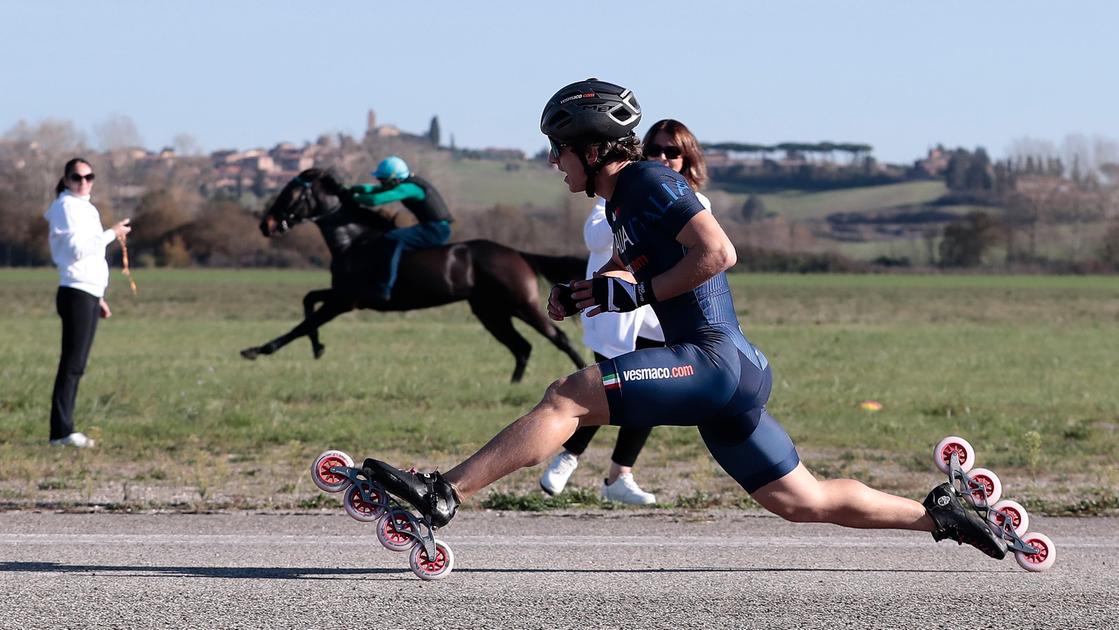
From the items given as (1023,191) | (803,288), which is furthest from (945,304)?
(1023,191)

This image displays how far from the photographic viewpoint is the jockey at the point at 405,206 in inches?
635

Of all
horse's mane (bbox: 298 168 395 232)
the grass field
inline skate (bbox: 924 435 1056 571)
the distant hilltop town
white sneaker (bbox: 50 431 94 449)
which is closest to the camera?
inline skate (bbox: 924 435 1056 571)

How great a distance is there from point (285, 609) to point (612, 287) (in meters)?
1.56

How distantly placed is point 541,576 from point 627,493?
2213 millimetres

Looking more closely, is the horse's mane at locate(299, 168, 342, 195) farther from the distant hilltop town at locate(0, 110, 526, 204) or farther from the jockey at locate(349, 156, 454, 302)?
the distant hilltop town at locate(0, 110, 526, 204)

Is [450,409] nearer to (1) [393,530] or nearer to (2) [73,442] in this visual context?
(2) [73,442]

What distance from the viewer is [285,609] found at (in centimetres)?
533

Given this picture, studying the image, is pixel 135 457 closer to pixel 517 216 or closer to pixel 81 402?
pixel 81 402

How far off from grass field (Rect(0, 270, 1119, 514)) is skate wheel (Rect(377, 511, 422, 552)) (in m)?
2.51

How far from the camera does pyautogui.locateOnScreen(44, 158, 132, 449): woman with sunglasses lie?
396 inches

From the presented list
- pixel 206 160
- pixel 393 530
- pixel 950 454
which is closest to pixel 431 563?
pixel 393 530

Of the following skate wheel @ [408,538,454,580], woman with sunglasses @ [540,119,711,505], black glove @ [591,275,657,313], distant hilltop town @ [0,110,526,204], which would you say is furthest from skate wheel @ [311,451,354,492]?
distant hilltop town @ [0,110,526,204]

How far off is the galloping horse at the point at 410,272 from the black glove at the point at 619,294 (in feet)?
35.4

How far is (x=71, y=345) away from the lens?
1029 centimetres
